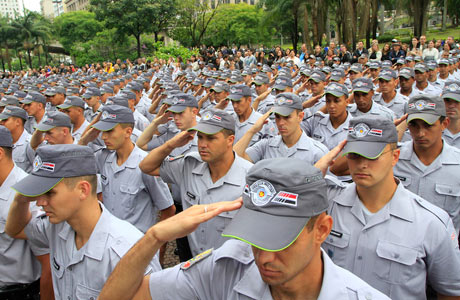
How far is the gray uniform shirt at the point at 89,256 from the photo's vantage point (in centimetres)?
251

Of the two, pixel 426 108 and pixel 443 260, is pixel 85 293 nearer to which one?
pixel 443 260

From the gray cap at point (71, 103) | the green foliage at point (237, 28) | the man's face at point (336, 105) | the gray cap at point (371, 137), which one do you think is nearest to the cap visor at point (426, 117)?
the gray cap at point (371, 137)

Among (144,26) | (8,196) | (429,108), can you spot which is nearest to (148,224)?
(8,196)

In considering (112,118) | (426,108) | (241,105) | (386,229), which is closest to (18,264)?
(112,118)

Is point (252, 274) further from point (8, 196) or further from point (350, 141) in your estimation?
point (8, 196)

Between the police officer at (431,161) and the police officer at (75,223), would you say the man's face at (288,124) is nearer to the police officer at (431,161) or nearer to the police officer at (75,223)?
the police officer at (431,161)

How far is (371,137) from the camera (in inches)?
111

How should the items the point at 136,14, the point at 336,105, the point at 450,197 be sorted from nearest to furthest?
1. the point at 450,197
2. the point at 336,105
3. the point at 136,14

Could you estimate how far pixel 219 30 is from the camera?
5316 cm

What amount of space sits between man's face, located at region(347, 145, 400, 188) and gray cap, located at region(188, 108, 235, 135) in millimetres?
1236

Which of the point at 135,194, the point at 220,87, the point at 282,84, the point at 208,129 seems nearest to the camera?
the point at 208,129

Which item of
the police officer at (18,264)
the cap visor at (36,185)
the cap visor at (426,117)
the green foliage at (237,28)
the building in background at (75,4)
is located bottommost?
the police officer at (18,264)

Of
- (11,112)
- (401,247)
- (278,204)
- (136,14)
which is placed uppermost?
(136,14)

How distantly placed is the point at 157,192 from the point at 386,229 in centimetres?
243
